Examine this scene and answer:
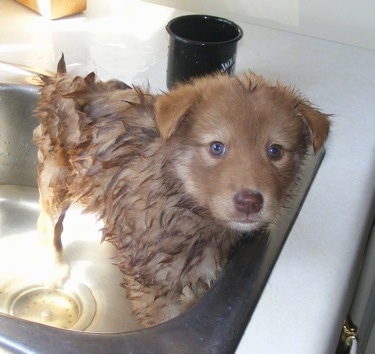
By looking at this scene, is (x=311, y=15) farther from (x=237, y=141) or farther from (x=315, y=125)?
(x=237, y=141)

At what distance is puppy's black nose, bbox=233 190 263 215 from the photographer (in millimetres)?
938

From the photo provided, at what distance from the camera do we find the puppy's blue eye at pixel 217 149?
3.23ft

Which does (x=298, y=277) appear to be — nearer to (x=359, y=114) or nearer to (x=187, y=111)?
(x=187, y=111)

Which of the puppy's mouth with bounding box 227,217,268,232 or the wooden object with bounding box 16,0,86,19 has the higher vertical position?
the puppy's mouth with bounding box 227,217,268,232

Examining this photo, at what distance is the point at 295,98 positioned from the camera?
1081mm

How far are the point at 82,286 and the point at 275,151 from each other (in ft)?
2.28

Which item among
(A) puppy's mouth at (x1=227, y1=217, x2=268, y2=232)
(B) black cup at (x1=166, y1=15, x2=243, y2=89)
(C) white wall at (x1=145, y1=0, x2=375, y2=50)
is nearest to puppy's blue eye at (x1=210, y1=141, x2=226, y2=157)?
(A) puppy's mouth at (x1=227, y1=217, x2=268, y2=232)

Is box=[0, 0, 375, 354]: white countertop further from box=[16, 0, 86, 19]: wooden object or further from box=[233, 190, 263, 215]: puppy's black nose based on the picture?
box=[233, 190, 263, 215]: puppy's black nose

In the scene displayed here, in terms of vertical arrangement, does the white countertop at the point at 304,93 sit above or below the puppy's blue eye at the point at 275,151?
below

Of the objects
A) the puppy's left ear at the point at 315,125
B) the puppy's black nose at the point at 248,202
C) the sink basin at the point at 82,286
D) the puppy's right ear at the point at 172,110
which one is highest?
the puppy's right ear at the point at 172,110

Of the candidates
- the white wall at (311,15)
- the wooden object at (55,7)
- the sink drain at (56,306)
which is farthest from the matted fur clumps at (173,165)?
the white wall at (311,15)

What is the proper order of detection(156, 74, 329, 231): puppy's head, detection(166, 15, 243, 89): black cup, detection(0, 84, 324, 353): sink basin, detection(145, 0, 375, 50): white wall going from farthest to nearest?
detection(145, 0, 375, 50): white wall, detection(166, 15, 243, 89): black cup, detection(156, 74, 329, 231): puppy's head, detection(0, 84, 324, 353): sink basin

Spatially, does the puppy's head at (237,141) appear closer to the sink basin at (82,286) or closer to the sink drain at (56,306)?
the sink basin at (82,286)

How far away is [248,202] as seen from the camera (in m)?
0.94
